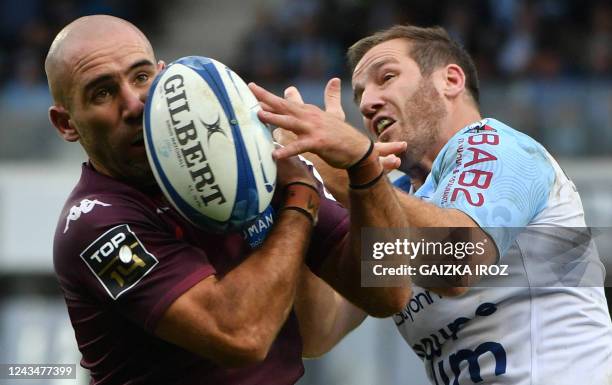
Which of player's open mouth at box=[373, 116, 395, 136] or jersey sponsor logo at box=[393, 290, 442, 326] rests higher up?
player's open mouth at box=[373, 116, 395, 136]

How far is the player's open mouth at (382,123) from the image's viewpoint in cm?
508

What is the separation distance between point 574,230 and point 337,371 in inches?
188

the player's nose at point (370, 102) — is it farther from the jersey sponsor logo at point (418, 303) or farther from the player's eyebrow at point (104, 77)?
the player's eyebrow at point (104, 77)

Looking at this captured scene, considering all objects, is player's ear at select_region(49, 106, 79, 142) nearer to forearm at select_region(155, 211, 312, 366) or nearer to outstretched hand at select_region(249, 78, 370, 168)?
outstretched hand at select_region(249, 78, 370, 168)

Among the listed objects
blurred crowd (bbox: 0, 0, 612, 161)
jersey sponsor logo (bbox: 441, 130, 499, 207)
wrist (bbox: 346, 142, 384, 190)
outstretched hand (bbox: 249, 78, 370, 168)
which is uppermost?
outstretched hand (bbox: 249, 78, 370, 168)

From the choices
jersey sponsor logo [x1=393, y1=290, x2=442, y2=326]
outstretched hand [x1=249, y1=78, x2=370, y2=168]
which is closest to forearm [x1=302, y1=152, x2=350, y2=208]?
jersey sponsor logo [x1=393, y1=290, x2=442, y2=326]

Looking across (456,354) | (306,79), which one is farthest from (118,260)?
(306,79)

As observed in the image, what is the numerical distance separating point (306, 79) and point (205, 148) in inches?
348

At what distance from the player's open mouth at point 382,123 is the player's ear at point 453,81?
29cm

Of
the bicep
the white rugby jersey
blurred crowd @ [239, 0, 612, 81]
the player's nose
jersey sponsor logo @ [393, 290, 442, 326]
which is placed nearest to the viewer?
the bicep

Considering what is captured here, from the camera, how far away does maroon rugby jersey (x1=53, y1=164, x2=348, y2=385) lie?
3738 mm

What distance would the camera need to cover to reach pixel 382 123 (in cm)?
510

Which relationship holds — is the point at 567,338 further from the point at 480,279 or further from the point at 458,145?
the point at 458,145

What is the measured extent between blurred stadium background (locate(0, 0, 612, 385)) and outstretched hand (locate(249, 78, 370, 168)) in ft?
16.2
